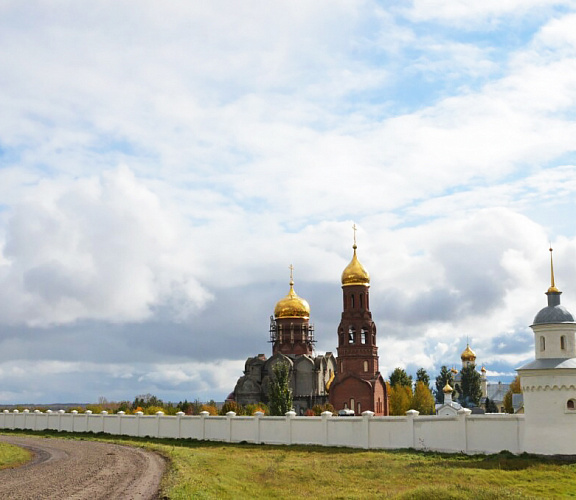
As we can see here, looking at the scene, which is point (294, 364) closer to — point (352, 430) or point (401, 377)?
point (401, 377)

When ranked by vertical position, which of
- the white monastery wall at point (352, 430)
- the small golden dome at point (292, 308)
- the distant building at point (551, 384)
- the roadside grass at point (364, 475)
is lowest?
the roadside grass at point (364, 475)

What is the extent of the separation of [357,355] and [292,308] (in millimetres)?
11315

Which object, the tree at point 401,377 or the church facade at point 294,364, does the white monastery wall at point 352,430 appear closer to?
the church facade at point 294,364

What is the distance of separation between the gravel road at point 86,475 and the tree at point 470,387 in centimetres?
7834

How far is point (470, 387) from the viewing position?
99.2m

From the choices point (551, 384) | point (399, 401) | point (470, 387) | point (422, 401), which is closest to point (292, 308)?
point (399, 401)

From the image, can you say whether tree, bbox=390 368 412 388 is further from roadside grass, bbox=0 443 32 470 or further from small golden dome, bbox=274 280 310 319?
roadside grass, bbox=0 443 32 470

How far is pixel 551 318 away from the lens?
27094 mm

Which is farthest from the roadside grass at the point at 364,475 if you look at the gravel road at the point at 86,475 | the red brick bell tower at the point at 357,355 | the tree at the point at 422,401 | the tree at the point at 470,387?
the tree at the point at 470,387

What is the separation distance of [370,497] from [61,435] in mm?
26052

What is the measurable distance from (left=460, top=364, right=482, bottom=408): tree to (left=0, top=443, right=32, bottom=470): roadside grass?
79.8 m

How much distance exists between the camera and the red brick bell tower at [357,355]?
62.1 m

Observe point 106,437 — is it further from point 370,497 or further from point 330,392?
point 330,392

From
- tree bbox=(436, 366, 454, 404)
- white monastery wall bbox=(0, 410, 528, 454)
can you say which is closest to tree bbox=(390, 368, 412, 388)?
tree bbox=(436, 366, 454, 404)
